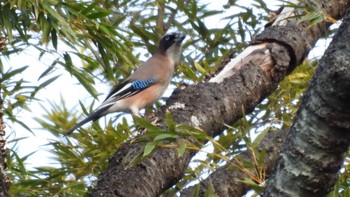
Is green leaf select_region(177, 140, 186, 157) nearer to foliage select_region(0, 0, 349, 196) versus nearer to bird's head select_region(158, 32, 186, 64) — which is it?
foliage select_region(0, 0, 349, 196)

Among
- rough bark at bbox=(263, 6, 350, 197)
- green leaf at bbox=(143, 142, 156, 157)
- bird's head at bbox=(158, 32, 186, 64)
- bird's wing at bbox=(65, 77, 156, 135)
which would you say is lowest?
rough bark at bbox=(263, 6, 350, 197)

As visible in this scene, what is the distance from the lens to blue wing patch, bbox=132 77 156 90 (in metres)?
7.44

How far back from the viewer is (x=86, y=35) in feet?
17.3

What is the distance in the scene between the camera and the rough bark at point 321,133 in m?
2.64

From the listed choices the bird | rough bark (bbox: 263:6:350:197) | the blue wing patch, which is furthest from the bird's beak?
rough bark (bbox: 263:6:350:197)

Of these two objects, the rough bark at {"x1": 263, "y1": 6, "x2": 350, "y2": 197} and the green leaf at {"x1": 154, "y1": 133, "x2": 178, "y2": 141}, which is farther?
the green leaf at {"x1": 154, "y1": 133, "x2": 178, "y2": 141}

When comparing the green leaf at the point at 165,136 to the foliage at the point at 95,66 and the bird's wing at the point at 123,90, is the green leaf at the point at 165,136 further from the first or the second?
the bird's wing at the point at 123,90

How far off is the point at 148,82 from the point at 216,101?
3.18 m

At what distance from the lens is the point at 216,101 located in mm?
4535

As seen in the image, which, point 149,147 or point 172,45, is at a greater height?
point 172,45

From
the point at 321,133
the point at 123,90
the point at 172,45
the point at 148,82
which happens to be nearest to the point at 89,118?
the point at 123,90

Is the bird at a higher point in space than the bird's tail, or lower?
higher

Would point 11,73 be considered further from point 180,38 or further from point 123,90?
point 180,38

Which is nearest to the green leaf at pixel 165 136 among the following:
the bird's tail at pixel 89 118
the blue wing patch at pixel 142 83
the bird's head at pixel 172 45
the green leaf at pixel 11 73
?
the bird's tail at pixel 89 118
